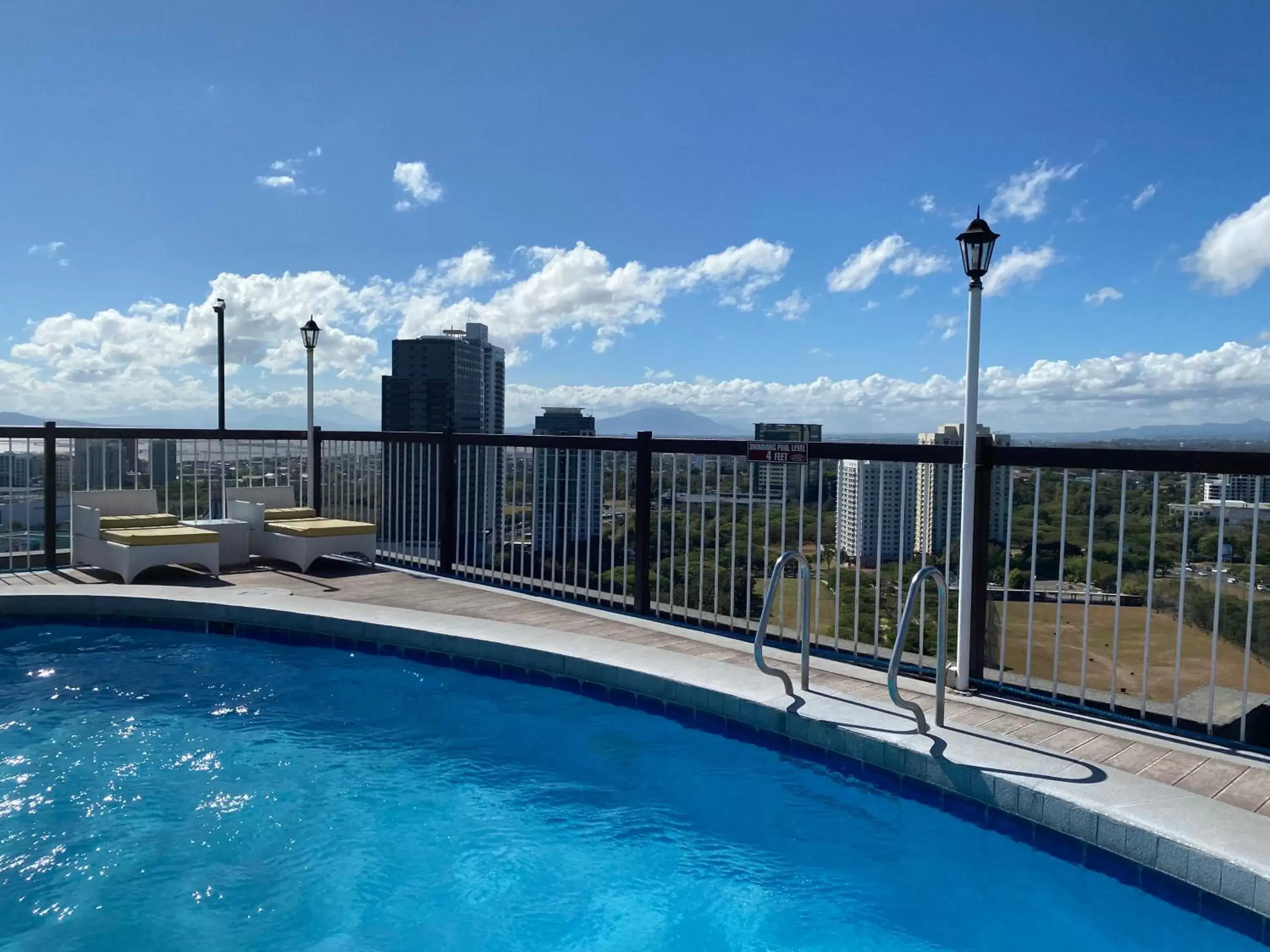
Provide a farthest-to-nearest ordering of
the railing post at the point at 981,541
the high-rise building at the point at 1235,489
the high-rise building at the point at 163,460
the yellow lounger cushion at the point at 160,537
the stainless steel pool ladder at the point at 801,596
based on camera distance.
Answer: the high-rise building at the point at 163,460
the yellow lounger cushion at the point at 160,537
the railing post at the point at 981,541
the stainless steel pool ladder at the point at 801,596
the high-rise building at the point at 1235,489

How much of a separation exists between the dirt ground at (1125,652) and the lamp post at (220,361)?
36.7 feet

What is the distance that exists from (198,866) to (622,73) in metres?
11.4

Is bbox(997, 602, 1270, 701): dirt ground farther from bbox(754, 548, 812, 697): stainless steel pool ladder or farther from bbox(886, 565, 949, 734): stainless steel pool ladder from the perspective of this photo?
bbox(754, 548, 812, 697): stainless steel pool ladder

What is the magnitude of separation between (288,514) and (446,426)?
200cm

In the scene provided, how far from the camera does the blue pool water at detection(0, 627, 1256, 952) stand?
290cm

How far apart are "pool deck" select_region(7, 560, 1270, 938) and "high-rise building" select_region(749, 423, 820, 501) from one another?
3.46 ft

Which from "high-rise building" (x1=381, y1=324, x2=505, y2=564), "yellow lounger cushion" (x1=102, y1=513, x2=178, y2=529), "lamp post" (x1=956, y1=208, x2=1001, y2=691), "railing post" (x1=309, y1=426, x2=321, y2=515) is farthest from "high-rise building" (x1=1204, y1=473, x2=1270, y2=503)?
"railing post" (x1=309, y1=426, x2=321, y2=515)

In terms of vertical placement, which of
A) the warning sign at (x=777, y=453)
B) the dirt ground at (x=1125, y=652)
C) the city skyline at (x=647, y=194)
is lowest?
the dirt ground at (x=1125, y=652)

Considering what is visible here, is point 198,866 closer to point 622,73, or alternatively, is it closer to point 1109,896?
point 1109,896

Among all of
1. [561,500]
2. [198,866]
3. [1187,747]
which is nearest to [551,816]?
[198,866]

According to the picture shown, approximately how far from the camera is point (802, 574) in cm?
443

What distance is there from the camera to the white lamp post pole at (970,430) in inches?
167

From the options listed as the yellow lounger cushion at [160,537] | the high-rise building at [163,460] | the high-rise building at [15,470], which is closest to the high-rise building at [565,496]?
the yellow lounger cushion at [160,537]

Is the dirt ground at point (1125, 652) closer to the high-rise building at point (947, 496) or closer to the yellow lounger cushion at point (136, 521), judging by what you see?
the high-rise building at point (947, 496)
